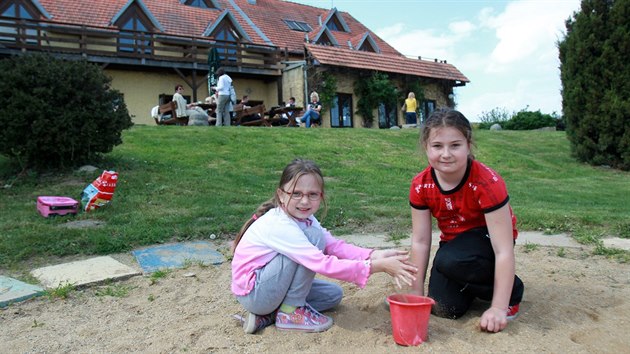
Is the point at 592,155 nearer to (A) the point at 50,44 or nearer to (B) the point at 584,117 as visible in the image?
(B) the point at 584,117

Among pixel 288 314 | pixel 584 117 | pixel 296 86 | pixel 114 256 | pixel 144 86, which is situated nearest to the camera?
pixel 288 314

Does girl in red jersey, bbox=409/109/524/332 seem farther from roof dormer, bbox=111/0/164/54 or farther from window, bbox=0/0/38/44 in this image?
window, bbox=0/0/38/44

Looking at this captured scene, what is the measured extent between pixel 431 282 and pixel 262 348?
1.14m

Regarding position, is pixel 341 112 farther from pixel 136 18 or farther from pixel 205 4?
pixel 136 18

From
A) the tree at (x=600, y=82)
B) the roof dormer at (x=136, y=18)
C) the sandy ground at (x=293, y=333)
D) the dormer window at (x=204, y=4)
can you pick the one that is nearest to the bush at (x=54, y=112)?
the sandy ground at (x=293, y=333)

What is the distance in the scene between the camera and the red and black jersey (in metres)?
2.75

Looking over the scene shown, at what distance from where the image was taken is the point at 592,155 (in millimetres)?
13508

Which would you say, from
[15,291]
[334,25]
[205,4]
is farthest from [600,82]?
[205,4]

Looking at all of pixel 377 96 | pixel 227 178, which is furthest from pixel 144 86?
pixel 227 178

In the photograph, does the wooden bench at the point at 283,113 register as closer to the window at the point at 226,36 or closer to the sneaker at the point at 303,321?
the window at the point at 226,36

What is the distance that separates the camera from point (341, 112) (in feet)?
83.9

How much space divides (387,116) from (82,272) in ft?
78.1

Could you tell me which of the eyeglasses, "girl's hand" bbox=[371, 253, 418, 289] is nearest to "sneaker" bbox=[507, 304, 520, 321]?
"girl's hand" bbox=[371, 253, 418, 289]

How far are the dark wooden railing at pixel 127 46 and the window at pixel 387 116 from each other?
5.93 m
